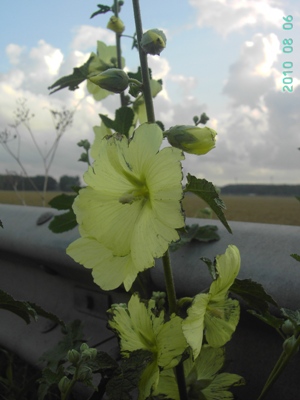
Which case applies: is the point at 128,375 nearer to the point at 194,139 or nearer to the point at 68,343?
the point at 194,139

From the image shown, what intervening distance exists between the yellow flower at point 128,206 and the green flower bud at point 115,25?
3.56 feet

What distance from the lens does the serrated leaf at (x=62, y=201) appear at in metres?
1.80

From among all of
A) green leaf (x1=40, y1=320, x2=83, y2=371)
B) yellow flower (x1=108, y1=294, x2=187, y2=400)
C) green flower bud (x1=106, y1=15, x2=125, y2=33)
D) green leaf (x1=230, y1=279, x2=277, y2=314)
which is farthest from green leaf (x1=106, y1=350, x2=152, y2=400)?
green flower bud (x1=106, y1=15, x2=125, y2=33)

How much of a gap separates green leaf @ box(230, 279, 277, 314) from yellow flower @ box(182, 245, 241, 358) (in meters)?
0.06

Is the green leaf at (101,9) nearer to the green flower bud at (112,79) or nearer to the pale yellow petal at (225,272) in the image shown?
the green flower bud at (112,79)

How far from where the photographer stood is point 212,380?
1251mm

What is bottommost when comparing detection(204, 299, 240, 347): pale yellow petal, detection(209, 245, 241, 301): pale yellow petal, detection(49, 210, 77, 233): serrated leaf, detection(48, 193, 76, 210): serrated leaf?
detection(49, 210, 77, 233): serrated leaf

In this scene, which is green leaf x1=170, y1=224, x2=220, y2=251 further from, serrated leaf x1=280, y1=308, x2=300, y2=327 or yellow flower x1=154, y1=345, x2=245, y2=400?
serrated leaf x1=280, y1=308, x2=300, y2=327

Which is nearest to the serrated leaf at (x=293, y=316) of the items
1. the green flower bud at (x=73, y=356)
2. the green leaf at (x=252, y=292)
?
the green leaf at (x=252, y=292)

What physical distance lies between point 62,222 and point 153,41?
968mm

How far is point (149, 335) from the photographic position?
3.46 feet

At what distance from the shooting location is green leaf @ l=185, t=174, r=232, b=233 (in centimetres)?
92

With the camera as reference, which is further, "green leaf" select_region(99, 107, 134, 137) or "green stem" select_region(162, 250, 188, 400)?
"green leaf" select_region(99, 107, 134, 137)

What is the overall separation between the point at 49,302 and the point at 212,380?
5.28ft
